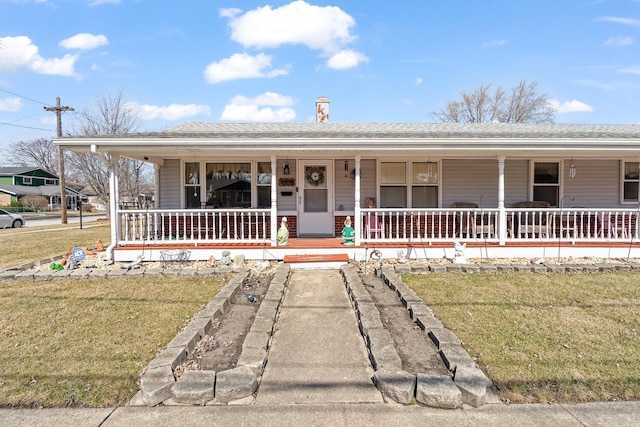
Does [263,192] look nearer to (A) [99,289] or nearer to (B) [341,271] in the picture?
(B) [341,271]

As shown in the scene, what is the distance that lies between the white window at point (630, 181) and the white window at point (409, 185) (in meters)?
5.11

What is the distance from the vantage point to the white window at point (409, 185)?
9484 mm

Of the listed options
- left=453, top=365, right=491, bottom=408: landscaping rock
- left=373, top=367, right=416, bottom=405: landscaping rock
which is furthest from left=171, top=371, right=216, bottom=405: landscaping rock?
left=453, top=365, right=491, bottom=408: landscaping rock

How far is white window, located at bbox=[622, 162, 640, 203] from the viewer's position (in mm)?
9594

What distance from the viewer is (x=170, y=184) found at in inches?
379

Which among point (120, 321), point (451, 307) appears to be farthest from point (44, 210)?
point (451, 307)

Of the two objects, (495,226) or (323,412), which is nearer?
(323,412)

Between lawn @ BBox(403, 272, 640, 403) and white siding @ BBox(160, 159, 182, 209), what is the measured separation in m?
6.59

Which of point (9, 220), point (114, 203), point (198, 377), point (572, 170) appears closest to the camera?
point (198, 377)

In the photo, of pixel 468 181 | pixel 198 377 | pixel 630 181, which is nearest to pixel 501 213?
pixel 468 181

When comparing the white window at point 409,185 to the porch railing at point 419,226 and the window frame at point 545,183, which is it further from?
the window frame at point 545,183

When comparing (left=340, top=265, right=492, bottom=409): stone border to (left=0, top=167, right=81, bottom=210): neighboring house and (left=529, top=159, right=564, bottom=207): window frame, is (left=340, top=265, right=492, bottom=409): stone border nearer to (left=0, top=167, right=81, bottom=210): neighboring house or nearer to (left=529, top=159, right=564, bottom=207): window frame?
(left=529, top=159, right=564, bottom=207): window frame

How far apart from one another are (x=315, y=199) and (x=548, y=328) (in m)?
6.28

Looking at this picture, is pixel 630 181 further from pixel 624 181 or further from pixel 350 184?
pixel 350 184
